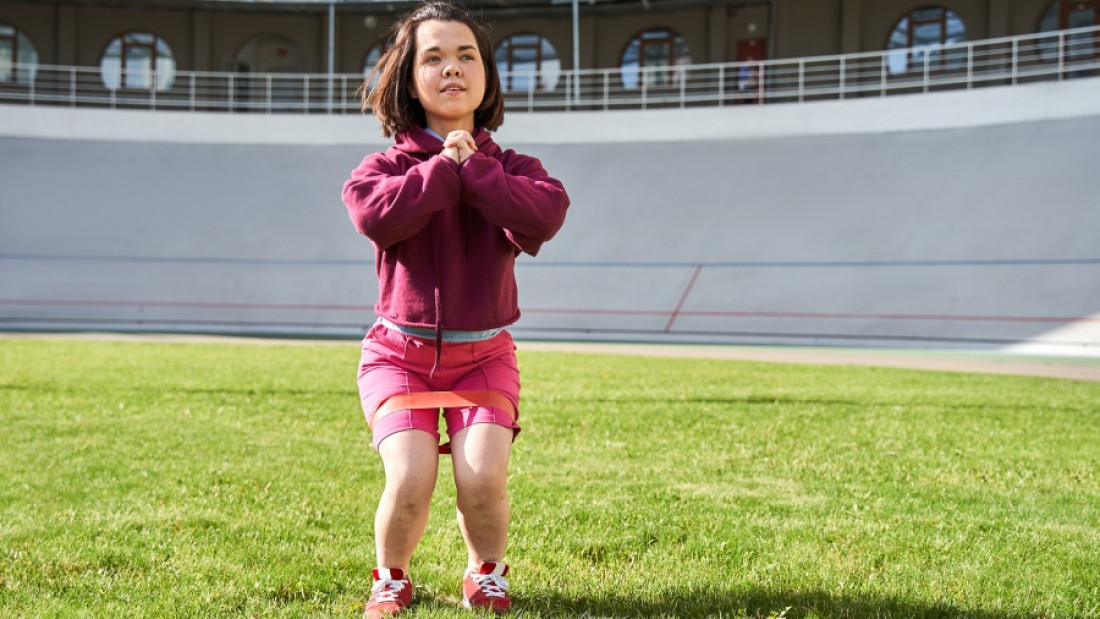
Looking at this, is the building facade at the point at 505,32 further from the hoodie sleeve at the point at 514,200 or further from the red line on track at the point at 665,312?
the hoodie sleeve at the point at 514,200

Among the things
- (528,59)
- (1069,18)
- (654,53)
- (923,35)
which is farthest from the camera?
(528,59)

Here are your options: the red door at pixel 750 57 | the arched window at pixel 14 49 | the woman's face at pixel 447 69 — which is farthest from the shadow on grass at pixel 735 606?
the arched window at pixel 14 49

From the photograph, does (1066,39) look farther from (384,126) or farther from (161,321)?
(384,126)

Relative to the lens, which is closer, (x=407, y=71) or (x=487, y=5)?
(x=407, y=71)

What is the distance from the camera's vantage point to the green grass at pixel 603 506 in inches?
131

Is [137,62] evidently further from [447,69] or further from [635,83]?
[447,69]

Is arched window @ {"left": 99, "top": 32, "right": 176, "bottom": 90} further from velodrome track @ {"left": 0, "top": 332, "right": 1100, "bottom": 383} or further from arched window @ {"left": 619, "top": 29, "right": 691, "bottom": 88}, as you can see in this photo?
velodrome track @ {"left": 0, "top": 332, "right": 1100, "bottom": 383}

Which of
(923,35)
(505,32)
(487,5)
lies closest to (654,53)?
(505,32)

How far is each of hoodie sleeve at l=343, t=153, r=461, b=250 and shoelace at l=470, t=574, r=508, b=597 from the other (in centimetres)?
99

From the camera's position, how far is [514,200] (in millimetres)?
2949

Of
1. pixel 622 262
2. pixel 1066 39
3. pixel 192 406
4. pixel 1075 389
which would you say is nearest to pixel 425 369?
pixel 192 406

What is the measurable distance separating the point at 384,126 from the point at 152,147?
2308 cm

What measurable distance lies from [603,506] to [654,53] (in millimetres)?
26127

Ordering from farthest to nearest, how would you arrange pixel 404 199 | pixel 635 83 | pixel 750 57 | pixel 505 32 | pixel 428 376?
pixel 505 32, pixel 635 83, pixel 750 57, pixel 428 376, pixel 404 199
